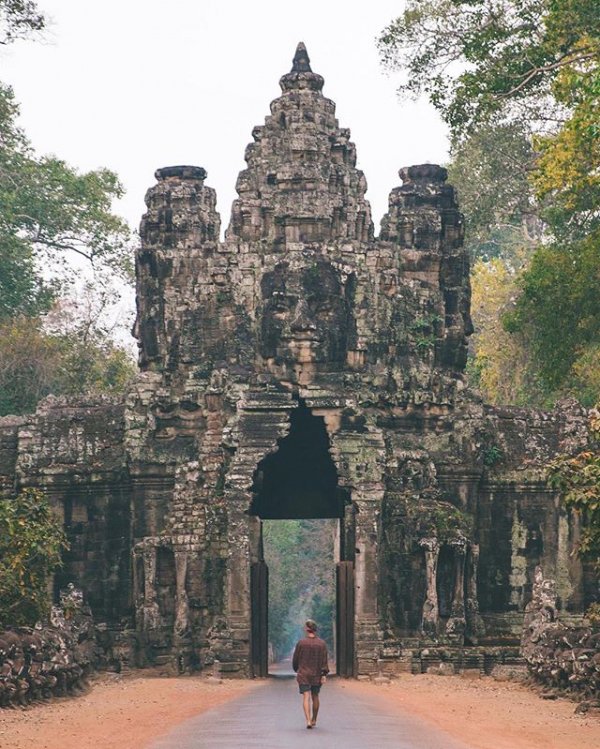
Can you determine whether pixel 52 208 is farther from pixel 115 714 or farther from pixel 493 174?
pixel 115 714

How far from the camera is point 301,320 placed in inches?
1459

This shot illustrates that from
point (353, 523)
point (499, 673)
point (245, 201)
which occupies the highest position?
point (245, 201)

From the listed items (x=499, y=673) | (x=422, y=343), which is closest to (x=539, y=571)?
(x=499, y=673)

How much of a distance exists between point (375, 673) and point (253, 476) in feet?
13.2

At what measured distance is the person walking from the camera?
86.3 ft

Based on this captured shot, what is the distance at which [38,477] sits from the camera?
38.5 metres

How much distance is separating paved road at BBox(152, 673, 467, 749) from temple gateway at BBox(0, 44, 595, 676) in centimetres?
519

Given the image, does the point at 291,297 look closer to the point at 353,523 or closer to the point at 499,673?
the point at 353,523

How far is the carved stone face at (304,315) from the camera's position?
37.2 m

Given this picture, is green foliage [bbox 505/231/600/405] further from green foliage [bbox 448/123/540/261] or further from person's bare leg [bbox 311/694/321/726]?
person's bare leg [bbox 311/694/321/726]

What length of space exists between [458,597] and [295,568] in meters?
33.7

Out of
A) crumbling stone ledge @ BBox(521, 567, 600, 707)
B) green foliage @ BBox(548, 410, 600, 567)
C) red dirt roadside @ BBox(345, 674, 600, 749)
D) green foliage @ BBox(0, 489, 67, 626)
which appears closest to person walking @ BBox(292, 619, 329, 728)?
red dirt roadside @ BBox(345, 674, 600, 749)

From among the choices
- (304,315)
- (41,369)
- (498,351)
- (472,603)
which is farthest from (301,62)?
(498,351)

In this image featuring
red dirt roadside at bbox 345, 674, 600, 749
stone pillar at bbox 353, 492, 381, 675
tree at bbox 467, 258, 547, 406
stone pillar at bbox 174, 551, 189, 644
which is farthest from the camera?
tree at bbox 467, 258, 547, 406
